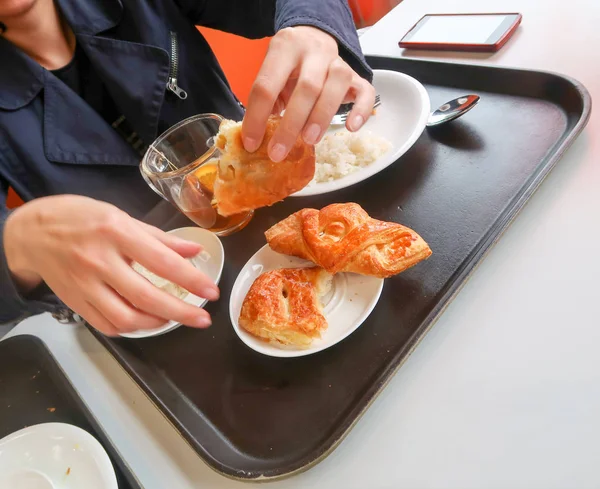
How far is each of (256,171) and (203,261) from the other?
234 mm

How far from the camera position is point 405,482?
1.68 feet

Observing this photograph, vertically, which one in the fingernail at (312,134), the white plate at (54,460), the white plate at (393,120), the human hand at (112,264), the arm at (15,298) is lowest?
the white plate at (54,460)

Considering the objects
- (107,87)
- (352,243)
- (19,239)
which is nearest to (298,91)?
(352,243)

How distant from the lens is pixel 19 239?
0.63 m

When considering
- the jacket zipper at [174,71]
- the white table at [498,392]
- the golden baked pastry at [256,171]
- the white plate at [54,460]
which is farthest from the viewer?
the jacket zipper at [174,71]

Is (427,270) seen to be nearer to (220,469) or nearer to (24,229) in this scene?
(220,469)

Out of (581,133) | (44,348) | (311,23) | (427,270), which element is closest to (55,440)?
(44,348)

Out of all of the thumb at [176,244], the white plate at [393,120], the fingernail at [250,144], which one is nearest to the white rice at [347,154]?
the white plate at [393,120]

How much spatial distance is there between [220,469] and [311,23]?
77 cm

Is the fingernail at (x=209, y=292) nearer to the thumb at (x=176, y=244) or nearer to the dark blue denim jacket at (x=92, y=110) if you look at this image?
the thumb at (x=176, y=244)

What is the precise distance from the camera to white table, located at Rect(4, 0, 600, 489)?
486 mm

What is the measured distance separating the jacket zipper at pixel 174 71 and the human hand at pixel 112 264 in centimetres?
66

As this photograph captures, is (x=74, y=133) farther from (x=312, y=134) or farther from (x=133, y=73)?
(x=312, y=134)

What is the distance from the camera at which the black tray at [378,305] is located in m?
0.58
